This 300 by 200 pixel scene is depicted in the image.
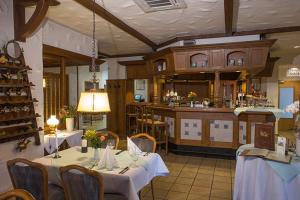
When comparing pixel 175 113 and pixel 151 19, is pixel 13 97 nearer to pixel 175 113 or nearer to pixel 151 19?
pixel 151 19

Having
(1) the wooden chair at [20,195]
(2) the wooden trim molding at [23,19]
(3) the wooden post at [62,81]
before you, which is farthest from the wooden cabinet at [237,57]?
(1) the wooden chair at [20,195]

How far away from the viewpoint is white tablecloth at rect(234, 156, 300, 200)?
2.03 meters

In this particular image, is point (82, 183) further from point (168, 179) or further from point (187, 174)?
point (187, 174)

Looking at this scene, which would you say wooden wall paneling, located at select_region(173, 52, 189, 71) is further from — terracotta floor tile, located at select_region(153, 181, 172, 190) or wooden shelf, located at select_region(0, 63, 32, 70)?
wooden shelf, located at select_region(0, 63, 32, 70)

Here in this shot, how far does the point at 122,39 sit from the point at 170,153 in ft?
9.95

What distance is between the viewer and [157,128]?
6.02 meters

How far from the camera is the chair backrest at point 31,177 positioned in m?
1.98

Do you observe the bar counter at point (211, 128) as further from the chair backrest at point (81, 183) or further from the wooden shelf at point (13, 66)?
the chair backrest at point (81, 183)

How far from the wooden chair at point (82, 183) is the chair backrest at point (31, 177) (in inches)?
7.4

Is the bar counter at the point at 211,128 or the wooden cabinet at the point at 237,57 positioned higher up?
the wooden cabinet at the point at 237,57

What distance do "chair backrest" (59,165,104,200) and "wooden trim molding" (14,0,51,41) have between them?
2.24 m

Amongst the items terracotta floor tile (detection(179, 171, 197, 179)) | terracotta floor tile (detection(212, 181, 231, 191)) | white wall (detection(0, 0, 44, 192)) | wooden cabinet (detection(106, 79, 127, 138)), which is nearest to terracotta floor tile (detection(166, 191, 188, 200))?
terracotta floor tile (detection(212, 181, 231, 191))

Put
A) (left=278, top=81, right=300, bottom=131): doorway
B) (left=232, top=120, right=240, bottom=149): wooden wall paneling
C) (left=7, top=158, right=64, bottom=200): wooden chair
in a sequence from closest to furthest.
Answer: (left=7, top=158, right=64, bottom=200): wooden chair
(left=232, top=120, right=240, bottom=149): wooden wall paneling
(left=278, top=81, right=300, bottom=131): doorway

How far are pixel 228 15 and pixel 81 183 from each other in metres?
3.60
